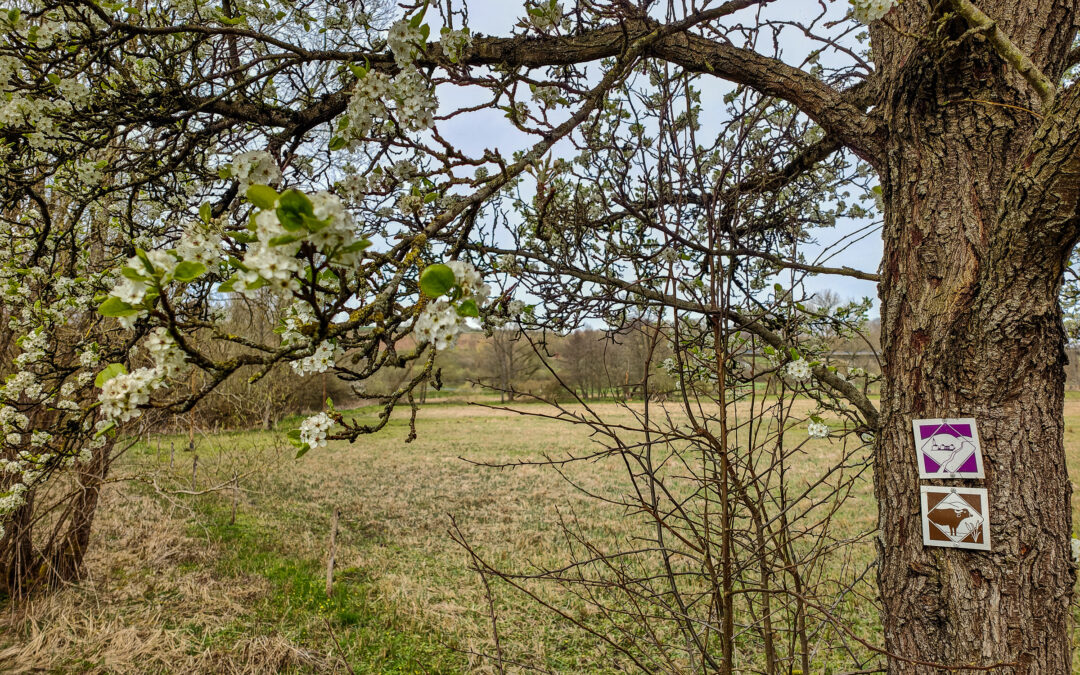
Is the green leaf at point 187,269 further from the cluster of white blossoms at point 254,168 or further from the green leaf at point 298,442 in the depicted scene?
the green leaf at point 298,442

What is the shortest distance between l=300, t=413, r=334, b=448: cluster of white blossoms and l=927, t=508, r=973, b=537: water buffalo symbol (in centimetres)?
159

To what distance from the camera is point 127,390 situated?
806 millimetres

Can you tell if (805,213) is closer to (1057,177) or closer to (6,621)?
(1057,177)

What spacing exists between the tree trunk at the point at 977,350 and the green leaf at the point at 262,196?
1575 millimetres

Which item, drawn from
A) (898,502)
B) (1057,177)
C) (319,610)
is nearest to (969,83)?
(1057,177)

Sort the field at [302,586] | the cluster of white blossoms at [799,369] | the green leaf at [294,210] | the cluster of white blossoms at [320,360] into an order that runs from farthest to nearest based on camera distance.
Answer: the field at [302,586] → the cluster of white blossoms at [799,369] → the cluster of white blossoms at [320,360] → the green leaf at [294,210]

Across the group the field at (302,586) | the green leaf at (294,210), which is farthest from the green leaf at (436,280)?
the field at (302,586)

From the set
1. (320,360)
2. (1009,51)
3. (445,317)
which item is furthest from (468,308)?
(1009,51)

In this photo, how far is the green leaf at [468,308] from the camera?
0.76 meters

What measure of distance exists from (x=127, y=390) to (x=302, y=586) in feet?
16.2

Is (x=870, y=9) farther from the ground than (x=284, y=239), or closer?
farther from the ground

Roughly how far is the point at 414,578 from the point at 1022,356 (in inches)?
212

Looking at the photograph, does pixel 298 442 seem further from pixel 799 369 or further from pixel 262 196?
pixel 799 369

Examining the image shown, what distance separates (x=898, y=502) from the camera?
1470 mm
